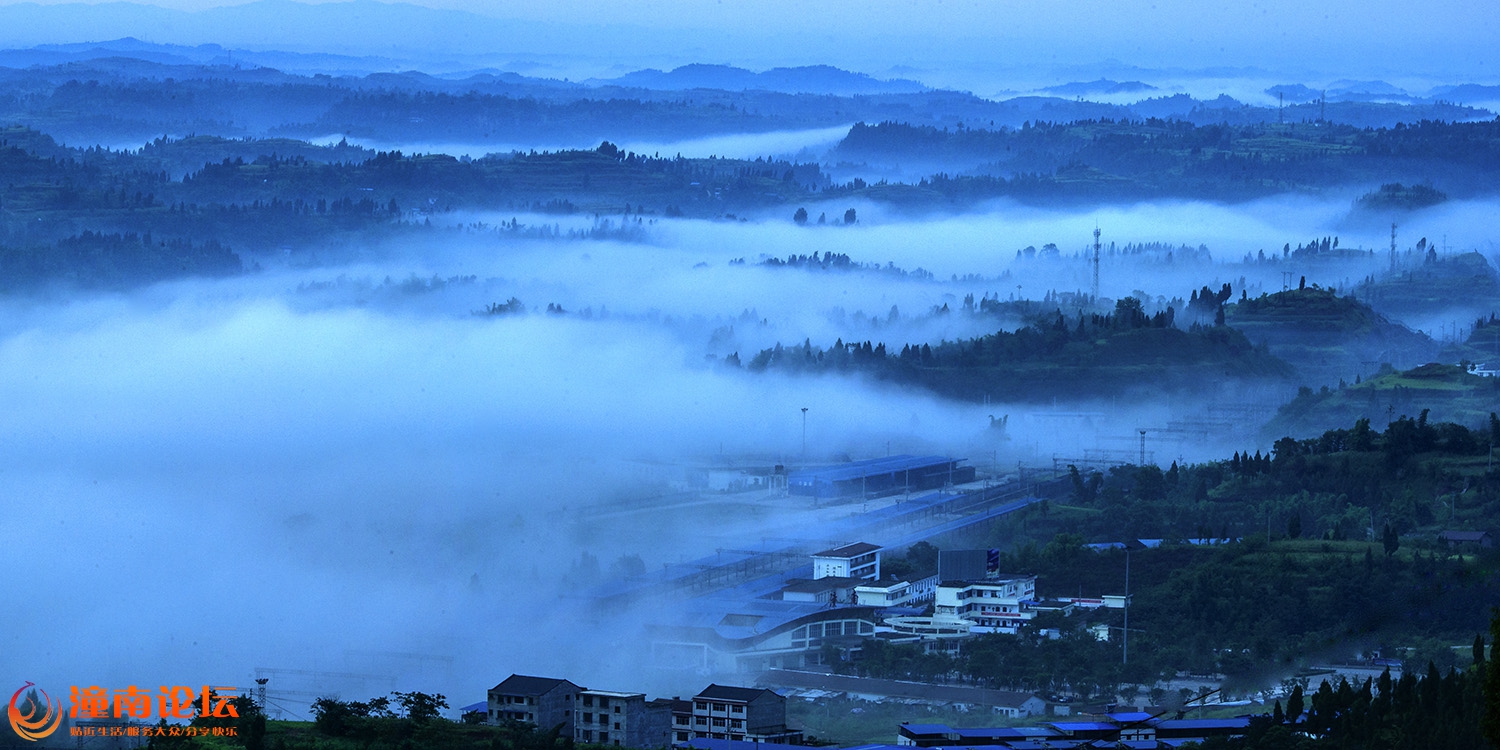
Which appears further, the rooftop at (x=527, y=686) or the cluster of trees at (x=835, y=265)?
the cluster of trees at (x=835, y=265)

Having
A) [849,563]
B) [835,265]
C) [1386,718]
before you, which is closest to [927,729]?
[1386,718]

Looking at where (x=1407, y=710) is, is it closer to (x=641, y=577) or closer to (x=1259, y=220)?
(x=641, y=577)

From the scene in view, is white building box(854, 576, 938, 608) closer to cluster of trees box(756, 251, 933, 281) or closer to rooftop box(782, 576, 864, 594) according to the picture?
rooftop box(782, 576, 864, 594)

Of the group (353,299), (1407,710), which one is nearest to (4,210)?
(353,299)

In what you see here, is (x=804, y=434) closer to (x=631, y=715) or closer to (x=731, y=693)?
(x=731, y=693)

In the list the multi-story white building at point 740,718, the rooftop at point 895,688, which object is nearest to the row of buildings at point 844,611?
the rooftop at point 895,688

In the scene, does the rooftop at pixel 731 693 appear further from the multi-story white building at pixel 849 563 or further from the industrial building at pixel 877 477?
the industrial building at pixel 877 477
